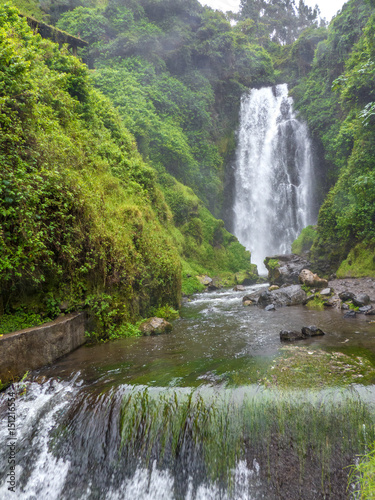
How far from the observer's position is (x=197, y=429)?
383 centimetres

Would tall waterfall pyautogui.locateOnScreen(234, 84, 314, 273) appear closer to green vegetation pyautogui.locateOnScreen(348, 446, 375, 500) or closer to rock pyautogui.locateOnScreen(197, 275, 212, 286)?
rock pyautogui.locateOnScreen(197, 275, 212, 286)

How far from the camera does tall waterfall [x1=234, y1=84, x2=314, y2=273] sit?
26578 millimetres

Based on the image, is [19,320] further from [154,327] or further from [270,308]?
[270,308]

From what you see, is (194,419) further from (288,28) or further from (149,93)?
(288,28)

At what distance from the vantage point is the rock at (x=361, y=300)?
9234mm

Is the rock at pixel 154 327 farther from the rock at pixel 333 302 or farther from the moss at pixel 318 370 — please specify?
the rock at pixel 333 302

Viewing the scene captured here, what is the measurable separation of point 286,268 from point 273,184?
12783mm

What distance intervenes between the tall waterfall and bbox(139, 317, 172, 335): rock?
19993 millimetres

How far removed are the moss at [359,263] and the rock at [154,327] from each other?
936 cm

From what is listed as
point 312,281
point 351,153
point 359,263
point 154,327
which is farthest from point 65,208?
point 351,153

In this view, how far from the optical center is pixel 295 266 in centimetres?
1712

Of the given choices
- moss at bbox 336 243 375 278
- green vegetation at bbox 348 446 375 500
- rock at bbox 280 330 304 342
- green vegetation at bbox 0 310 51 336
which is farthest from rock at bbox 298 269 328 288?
green vegetation at bbox 0 310 51 336

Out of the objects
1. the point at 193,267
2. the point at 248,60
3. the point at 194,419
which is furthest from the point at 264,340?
the point at 248,60

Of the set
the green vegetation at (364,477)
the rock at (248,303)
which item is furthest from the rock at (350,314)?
the green vegetation at (364,477)
